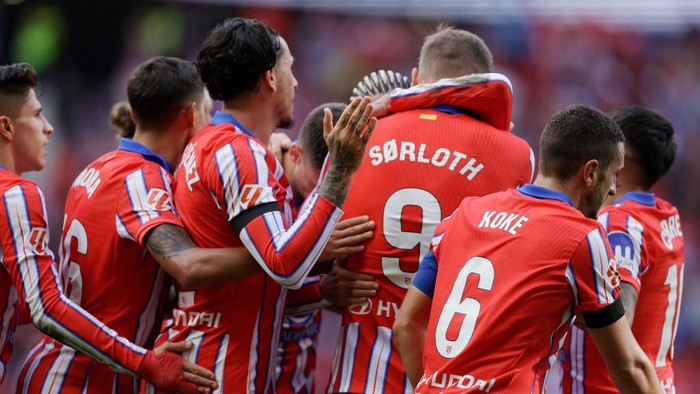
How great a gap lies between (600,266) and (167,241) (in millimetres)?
1779

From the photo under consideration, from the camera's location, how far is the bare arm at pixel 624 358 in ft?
11.2

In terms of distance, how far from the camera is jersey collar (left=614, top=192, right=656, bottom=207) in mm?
4961

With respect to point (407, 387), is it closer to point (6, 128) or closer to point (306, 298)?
point (306, 298)

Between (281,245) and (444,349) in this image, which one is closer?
(444,349)

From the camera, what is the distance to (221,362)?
408cm

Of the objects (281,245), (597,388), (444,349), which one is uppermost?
(281,245)

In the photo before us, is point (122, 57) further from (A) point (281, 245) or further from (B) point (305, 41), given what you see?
(A) point (281, 245)

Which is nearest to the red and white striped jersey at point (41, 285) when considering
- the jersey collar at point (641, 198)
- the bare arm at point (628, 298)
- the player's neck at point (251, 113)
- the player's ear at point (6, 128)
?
the player's ear at point (6, 128)

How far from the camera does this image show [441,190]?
4.07 meters

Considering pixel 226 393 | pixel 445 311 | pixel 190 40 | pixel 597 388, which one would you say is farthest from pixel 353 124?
pixel 190 40

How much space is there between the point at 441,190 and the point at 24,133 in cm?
199

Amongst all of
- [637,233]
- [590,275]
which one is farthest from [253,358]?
[637,233]

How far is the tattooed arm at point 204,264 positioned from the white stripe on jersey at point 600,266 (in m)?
1.39

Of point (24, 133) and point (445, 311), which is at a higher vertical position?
point (24, 133)
